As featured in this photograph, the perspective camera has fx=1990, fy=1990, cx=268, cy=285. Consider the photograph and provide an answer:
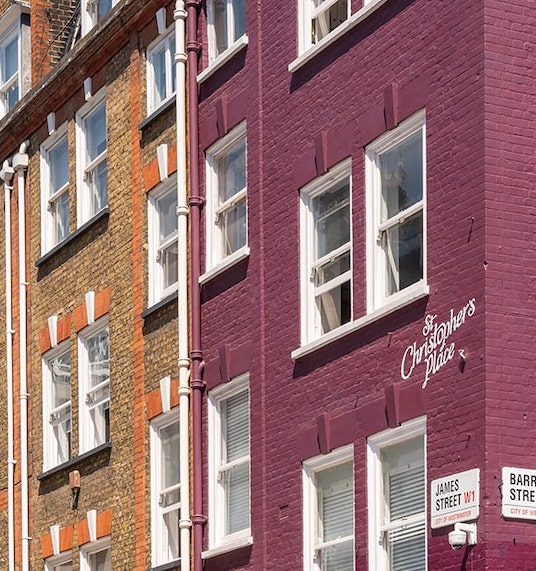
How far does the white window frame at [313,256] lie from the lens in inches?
893

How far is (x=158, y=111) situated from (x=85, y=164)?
302 cm

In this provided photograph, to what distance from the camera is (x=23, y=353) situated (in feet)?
103

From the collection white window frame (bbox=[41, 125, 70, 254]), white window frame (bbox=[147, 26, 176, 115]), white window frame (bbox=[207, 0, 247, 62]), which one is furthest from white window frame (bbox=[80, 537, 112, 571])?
white window frame (bbox=[207, 0, 247, 62])

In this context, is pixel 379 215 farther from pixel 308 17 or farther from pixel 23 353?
pixel 23 353

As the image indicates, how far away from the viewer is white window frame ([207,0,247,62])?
25938 millimetres

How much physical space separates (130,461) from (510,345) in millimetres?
8990

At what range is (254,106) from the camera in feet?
81.7

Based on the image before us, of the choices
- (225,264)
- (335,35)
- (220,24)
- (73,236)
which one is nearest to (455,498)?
(335,35)

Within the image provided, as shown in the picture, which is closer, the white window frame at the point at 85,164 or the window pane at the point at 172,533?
the window pane at the point at 172,533

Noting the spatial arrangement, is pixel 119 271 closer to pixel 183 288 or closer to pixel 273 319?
pixel 183 288

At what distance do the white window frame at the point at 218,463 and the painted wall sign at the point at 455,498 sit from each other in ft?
Answer: 15.4

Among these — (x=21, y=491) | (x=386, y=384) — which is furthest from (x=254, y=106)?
(x=21, y=491)

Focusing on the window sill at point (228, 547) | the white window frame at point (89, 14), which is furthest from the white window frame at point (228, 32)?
the window sill at point (228, 547)

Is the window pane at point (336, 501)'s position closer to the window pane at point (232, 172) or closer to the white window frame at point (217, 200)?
the white window frame at point (217, 200)
